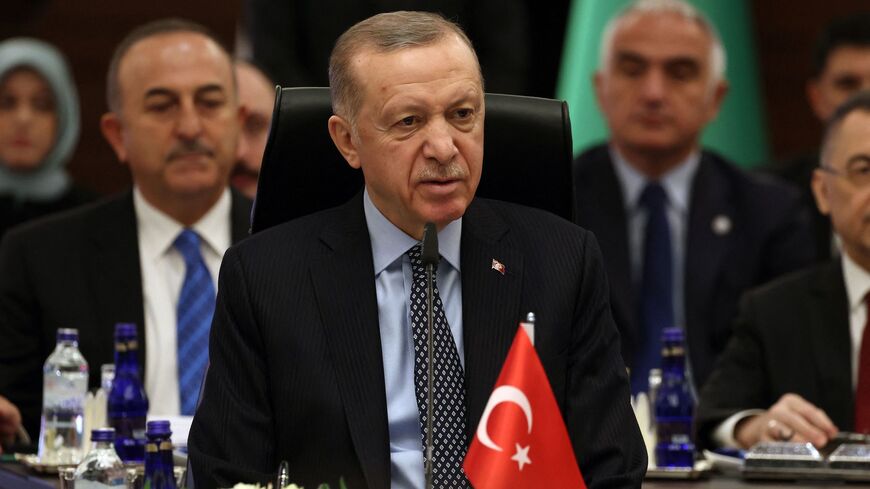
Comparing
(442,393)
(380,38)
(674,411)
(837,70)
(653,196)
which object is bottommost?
(674,411)

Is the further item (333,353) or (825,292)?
(825,292)

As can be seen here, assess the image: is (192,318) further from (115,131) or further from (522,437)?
(522,437)

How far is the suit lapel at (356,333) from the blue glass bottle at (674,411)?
94 cm

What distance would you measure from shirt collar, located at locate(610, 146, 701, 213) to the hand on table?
1.55m

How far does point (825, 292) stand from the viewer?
4324 millimetres

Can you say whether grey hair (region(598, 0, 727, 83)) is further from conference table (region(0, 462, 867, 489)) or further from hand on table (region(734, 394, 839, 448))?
conference table (region(0, 462, 867, 489))

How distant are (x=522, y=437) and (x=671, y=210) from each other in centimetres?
298

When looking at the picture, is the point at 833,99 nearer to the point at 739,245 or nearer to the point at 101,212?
the point at 739,245

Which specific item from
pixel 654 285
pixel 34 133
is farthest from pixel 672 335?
pixel 34 133

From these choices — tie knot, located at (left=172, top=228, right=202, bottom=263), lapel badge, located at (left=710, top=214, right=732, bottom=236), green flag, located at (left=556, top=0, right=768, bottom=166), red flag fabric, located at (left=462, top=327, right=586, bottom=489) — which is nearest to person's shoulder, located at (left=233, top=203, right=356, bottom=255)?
red flag fabric, located at (left=462, top=327, right=586, bottom=489)

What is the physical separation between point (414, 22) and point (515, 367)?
68cm

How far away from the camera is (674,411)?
11.8 feet

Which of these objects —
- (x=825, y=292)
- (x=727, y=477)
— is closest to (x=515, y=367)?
(x=727, y=477)

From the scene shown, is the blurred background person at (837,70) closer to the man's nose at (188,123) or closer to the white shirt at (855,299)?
the white shirt at (855,299)
